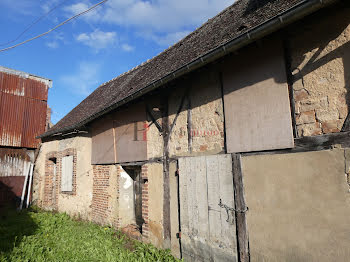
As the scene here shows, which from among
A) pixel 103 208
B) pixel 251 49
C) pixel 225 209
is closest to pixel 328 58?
pixel 251 49

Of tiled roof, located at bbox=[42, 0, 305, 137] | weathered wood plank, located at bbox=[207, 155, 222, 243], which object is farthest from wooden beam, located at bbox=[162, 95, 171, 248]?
weathered wood plank, located at bbox=[207, 155, 222, 243]

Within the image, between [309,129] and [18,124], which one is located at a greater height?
[18,124]

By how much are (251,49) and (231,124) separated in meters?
1.19

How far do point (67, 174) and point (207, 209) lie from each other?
634 cm

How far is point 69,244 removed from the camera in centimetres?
529

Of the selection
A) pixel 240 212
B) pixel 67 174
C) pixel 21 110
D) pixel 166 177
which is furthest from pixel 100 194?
pixel 21 110

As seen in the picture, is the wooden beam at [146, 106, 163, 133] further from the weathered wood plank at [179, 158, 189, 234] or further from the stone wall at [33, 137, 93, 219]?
the stone wall at [33, 137, 93, 219]

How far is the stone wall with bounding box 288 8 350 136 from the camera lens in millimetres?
2740

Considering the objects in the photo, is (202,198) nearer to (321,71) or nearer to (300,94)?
(300,94)

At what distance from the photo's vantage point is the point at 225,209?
12.3 feet

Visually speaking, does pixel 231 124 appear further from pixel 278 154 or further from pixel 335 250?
pixel 335 250

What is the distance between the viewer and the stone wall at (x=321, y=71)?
8.99ft

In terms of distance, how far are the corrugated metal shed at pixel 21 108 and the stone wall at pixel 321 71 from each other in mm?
11657

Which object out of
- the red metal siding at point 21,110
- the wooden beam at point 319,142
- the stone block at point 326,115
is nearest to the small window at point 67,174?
the red metal siding at point 21,110
